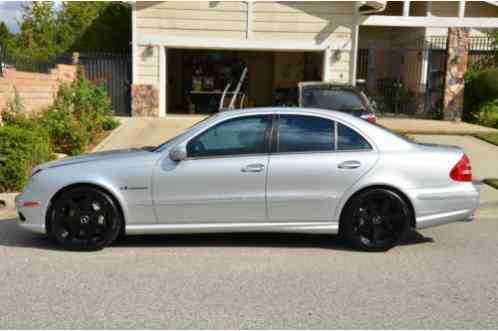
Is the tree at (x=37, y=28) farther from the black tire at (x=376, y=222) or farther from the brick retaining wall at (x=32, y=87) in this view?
the black tire at (x=376, y=222)

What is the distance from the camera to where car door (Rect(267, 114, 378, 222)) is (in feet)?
18.0

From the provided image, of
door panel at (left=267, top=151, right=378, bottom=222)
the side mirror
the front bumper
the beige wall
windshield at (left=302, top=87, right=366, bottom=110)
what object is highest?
the beige wall

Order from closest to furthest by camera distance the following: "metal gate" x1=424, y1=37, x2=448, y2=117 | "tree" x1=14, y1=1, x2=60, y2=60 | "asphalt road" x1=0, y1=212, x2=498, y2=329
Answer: "asphalt road" x1=0, y1=212, x2=498, y2=329 → "metal gate" x1=424, y1=37, x2=448, y2=117 → "tree" x1=14, y1=1, x2=60, y2=60

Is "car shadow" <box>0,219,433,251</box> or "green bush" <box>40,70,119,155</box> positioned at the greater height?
"green bush" <box>40,70,119,155</box>

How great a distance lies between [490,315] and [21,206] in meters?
4.45

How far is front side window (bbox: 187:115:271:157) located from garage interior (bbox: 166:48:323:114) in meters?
15.0

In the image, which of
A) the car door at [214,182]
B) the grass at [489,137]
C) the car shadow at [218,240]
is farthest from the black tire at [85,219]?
the grass at [489,137]

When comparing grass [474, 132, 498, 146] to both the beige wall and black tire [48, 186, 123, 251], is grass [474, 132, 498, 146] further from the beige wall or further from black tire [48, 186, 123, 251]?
black tire [48, 186, 123, 251]

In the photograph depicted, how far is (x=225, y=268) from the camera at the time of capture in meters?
5.03

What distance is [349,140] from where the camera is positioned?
5.64 metres

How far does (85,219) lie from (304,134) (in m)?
2.38

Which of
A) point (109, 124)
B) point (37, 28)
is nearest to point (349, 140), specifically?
point (109, 124)

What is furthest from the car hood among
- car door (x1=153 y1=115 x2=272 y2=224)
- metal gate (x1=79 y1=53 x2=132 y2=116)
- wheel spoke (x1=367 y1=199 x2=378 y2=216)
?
metal gate (x1=79 y1=53 x2=132 y2=116)

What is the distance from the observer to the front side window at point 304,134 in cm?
559
